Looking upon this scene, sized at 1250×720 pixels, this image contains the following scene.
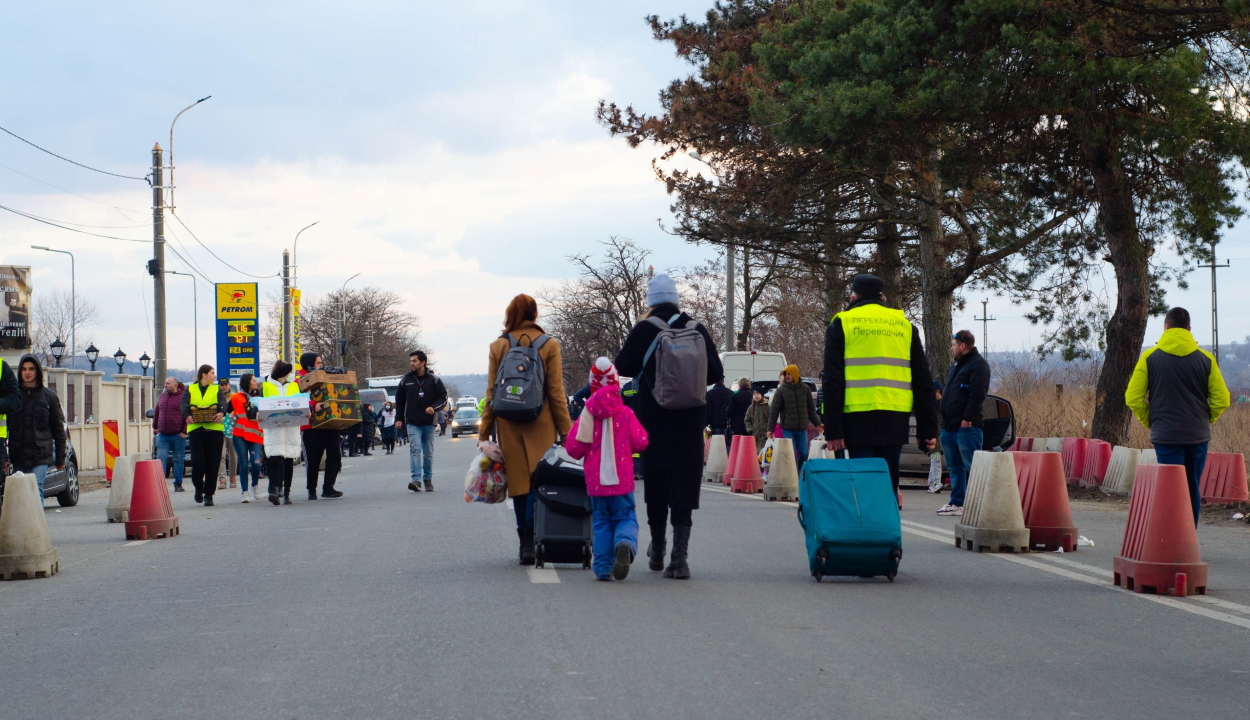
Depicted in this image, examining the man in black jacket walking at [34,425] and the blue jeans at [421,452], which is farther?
the blue jeans at [421,452]

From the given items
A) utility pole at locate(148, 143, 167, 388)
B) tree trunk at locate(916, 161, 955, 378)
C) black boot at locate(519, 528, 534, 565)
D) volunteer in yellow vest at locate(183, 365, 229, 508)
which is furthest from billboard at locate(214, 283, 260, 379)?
black boot at locate(519, 528, 534, 565)

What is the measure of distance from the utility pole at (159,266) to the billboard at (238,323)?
1236cm

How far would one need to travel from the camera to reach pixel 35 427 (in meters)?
13.0

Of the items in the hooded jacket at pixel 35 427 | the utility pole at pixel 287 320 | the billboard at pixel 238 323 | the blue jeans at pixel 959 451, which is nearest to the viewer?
the hooded jacket at pixel 35 427

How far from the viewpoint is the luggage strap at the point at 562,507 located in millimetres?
8992

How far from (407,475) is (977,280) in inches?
495

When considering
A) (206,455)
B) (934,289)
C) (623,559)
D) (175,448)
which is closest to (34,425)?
(206,455)

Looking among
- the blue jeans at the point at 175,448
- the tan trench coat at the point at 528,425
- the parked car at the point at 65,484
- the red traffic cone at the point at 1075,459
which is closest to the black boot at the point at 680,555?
the tan trench coat at the point at 528,425

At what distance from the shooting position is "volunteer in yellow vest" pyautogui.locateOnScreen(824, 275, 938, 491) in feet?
28.8

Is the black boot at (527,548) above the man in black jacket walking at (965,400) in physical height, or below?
below

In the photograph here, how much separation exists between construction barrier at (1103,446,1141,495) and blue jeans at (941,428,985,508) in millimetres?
3555

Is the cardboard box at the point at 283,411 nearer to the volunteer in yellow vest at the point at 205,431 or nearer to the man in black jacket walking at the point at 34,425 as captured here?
the volunteer in yellow vest at the point at 205,431

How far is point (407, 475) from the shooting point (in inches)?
992

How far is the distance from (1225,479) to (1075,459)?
374 cm
